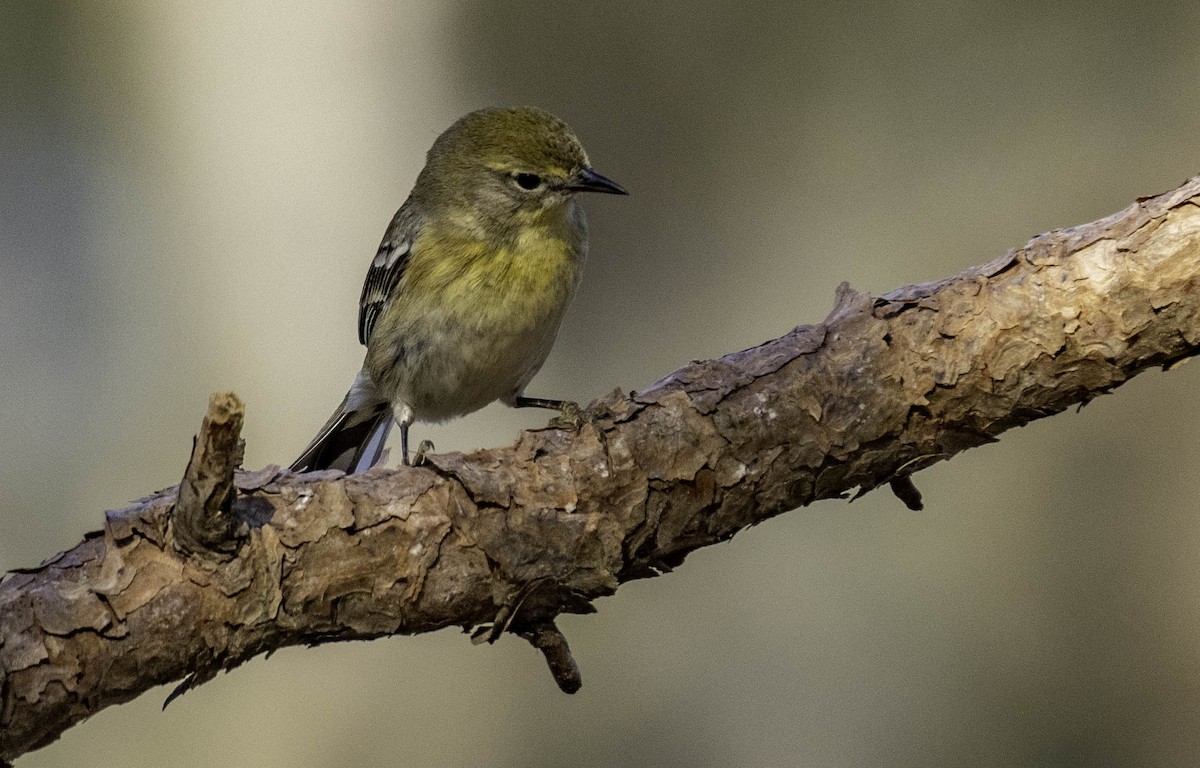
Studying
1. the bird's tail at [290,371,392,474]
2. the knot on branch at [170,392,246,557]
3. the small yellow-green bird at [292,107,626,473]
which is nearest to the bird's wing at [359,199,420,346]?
the small yellow-green bird at [292,107,626,473]

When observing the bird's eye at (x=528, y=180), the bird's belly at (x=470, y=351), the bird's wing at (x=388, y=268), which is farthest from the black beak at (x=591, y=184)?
the bird's wing at (x=388, y=268)

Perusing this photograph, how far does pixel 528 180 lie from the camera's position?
3.88 meters

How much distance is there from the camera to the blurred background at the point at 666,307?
Answer: 5.40m

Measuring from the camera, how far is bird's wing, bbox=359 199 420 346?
13.7 feet

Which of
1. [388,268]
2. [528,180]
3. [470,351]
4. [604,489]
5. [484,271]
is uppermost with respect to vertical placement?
[528,180]

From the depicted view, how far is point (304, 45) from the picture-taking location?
5820 millimetres

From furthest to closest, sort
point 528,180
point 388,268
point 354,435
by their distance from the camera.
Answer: point 354,435
point 388,268
point 528,180

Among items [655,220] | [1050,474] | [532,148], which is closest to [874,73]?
[655,220]

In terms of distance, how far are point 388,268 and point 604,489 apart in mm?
1841

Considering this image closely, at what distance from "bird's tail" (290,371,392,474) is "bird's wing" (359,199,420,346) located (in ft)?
0.77

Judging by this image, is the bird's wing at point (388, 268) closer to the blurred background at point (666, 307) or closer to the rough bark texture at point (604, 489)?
the blurred background at point (666, 307)

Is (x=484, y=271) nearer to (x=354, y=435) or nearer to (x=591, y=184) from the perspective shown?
(x=591, y=184)

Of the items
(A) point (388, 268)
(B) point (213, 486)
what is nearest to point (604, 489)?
(B) point (213, 486)

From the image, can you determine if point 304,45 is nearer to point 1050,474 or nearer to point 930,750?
point 1050,474
